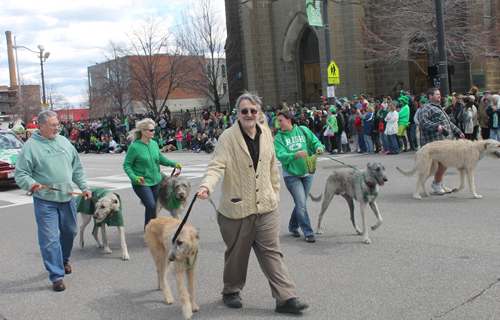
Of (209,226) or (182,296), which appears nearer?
(182,296)

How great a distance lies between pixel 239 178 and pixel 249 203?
0.26m

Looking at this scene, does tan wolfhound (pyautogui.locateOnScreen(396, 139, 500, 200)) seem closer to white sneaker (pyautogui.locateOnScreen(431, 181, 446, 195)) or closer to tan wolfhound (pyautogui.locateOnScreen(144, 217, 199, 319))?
white sneaker (pyautogui.locateOnScreen(431, 181, 446, 195))

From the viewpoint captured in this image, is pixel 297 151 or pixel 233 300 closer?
pixel 233 300

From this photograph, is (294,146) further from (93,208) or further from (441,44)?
(441,44)

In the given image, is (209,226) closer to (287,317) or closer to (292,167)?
(292,167)

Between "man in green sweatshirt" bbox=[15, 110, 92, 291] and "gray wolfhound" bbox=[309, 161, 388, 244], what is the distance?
3.80 m

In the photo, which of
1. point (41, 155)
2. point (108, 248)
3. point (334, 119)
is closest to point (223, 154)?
point (41, 155)

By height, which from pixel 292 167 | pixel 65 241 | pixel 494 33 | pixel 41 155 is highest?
pixel 494 33

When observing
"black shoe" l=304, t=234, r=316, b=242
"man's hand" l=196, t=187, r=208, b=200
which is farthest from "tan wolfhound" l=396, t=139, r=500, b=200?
"man's hand" l=196, t=187, r=208, b=200

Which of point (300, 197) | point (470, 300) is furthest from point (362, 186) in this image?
point (470, 300)

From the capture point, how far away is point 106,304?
5.02 metres

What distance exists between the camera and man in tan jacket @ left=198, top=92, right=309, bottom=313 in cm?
438

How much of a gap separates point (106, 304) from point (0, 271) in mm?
2462

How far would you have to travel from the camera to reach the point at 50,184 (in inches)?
222
